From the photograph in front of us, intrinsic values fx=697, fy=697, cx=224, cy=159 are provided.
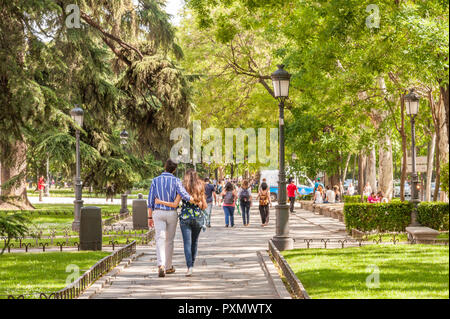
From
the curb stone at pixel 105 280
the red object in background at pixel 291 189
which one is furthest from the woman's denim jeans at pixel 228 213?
the curb stone at pixel 105 280

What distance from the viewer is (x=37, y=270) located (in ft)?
41.3

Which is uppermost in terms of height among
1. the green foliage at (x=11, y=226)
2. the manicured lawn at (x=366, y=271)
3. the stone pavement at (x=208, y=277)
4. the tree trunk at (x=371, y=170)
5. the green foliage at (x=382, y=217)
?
the tree trunk at (x=371, y=170)

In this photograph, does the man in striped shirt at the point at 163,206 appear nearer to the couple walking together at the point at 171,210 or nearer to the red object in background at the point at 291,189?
the couple walking together at the point at 171,210


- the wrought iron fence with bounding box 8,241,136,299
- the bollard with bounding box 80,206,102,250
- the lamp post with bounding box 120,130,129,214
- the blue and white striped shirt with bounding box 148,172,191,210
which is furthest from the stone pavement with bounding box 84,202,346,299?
the lamp post with bounding box 120,130,129,214

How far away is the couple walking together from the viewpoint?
36.8 ft

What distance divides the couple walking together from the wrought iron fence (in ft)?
3.21

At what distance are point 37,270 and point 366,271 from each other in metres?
5.83

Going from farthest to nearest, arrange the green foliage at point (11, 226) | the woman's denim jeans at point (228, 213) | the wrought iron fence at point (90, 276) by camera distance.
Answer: the woman's denim jeans at point (228, 213), the green foliage at point (11, 226), the wrought iron fence at point (90, 276)

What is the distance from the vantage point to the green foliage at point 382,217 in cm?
2094

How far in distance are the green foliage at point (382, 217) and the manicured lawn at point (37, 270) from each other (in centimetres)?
874

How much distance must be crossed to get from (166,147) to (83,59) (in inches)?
276

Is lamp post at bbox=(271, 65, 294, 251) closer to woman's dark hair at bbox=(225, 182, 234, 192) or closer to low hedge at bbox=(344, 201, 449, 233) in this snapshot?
low hedge at bbox=(344, 201, 449, 233)
